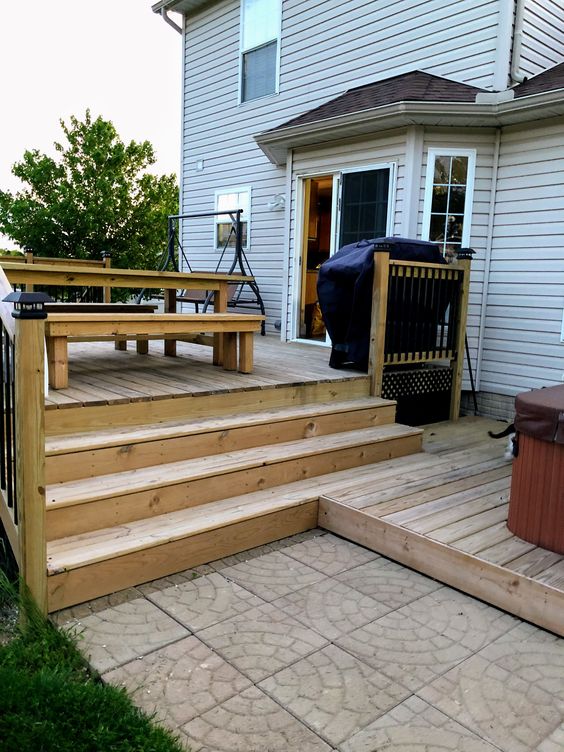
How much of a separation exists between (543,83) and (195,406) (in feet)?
13.9

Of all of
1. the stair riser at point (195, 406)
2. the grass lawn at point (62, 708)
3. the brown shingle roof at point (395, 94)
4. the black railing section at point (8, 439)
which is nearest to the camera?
the grass lawn at point (62, 708)

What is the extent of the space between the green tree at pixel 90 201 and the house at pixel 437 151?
1111cm

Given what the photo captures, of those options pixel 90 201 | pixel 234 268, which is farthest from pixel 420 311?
pixel 90 201

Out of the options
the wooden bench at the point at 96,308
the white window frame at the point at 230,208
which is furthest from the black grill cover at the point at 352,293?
the white window frame at the point at 230,208

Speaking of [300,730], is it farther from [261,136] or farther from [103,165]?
[103,165]

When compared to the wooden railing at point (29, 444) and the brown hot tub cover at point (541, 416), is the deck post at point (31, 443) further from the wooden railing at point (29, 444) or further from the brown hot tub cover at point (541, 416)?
the brown hot tub cover at point (541, 416)

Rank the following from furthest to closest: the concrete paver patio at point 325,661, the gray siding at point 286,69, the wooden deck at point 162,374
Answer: the gray siding at point 286,69 → the wooden deck at point 162,374 → the concrete paver patio at point 325,661

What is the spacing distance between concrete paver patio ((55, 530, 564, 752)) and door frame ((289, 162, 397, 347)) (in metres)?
4.13

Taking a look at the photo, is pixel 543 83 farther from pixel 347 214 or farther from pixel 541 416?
pixel 541 416

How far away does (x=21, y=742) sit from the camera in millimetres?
1646

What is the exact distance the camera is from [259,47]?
8172mm

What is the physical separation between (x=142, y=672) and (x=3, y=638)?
0.59m

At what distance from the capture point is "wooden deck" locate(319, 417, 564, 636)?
2428mm

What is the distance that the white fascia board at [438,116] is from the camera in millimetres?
4906
